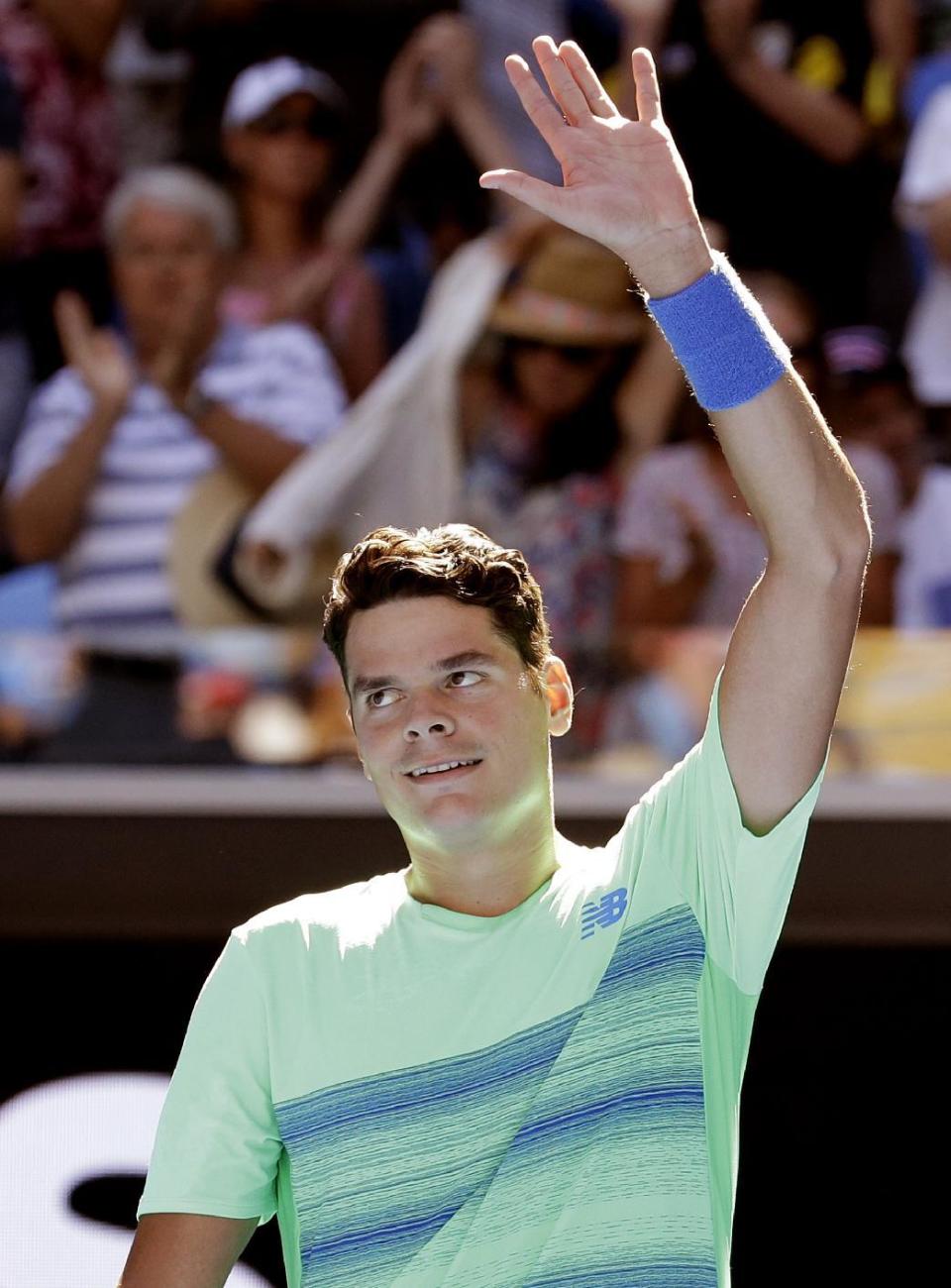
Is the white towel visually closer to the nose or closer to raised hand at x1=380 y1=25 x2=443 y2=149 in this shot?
raised hand at x1=380 y1=25 x2=443 y2=149

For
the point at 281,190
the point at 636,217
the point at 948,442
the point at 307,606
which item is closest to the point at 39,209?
the point at 281,190

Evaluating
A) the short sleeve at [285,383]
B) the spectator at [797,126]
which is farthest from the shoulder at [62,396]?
the spectator at [797,126]

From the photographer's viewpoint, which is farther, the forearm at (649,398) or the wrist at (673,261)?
the forearm at (649,398)

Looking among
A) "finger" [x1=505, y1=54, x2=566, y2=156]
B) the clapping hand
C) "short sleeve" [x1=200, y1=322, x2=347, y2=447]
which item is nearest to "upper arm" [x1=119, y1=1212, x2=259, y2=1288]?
"finger" [x1=505, y1=54, x2=566, y2=156]

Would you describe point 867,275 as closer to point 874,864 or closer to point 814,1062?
point 874,864

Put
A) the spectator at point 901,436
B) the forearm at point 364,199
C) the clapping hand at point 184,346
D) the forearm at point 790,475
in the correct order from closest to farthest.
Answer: the forearm at point 790,475 < the spectator at point 901,436 < the clapping hand at point 184,346 < the forearm at point 364,199

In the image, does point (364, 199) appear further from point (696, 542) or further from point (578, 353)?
point (696, 542)

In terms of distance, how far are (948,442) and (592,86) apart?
2529 millimetres

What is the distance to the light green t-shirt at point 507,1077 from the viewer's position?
1584 millimetres

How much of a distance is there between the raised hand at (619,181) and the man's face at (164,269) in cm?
271

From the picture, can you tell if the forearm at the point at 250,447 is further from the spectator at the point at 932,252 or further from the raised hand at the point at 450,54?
the spectator at the point at 932,252

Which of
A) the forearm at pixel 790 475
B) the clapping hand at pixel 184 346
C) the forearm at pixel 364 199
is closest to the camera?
the forearm at pixel 790 475

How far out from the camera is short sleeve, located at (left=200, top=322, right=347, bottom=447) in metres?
4.14

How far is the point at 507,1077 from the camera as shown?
162 cm
